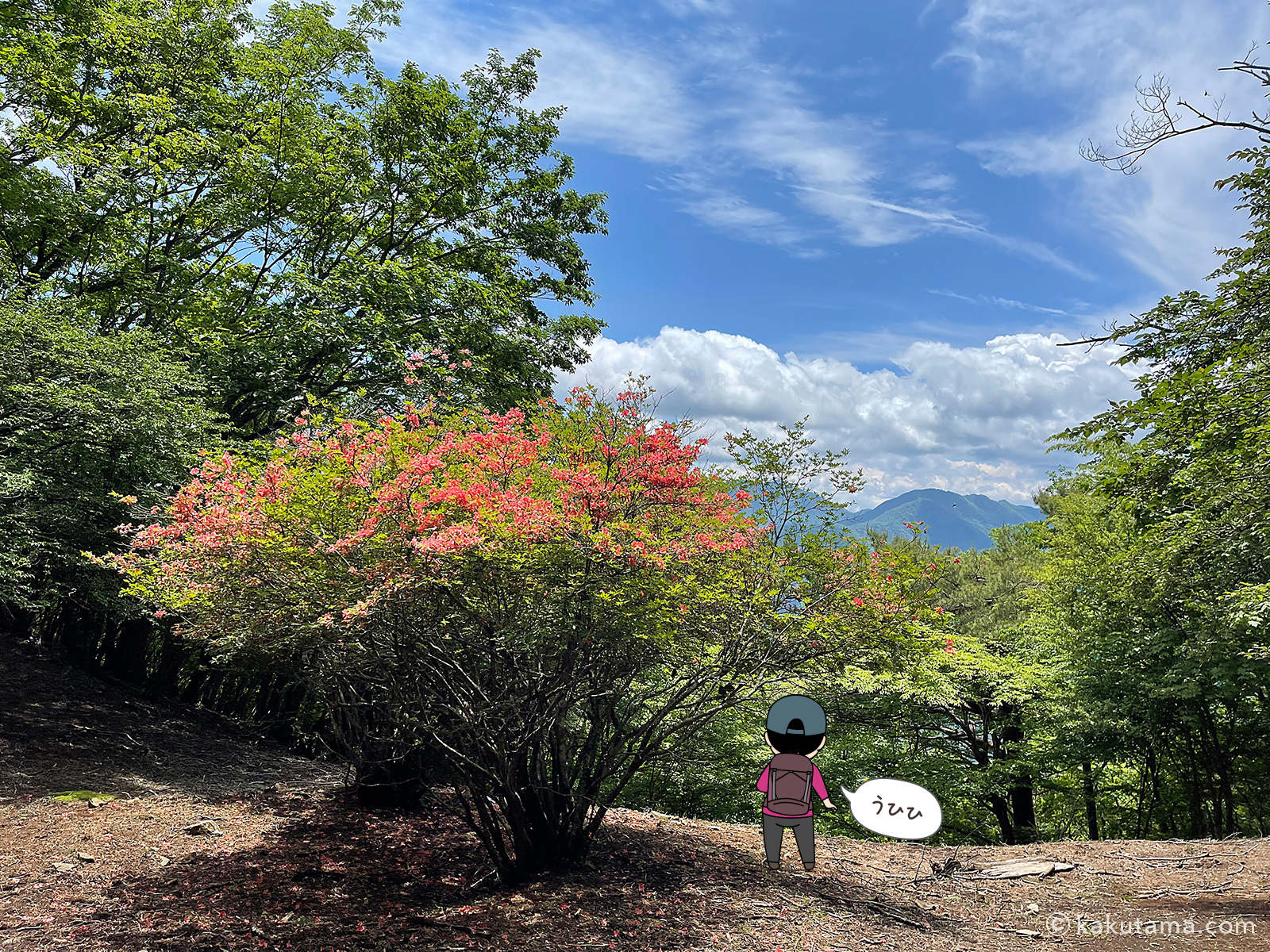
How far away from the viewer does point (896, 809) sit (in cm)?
638

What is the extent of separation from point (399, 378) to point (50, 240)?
6305 mm

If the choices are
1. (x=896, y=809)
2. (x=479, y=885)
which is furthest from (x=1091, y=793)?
(x=479, y=885)

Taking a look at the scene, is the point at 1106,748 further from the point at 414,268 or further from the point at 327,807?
the point at 414,268

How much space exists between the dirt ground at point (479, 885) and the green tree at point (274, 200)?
6.17 m

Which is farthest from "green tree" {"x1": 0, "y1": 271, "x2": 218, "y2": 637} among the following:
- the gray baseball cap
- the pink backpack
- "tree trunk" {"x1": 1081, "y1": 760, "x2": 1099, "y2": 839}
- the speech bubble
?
"tree trunk" {"x1": 1081, "y1": 760, "x2": 1099, "y2": 839}

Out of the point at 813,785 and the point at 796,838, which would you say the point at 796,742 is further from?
the point at 796,838

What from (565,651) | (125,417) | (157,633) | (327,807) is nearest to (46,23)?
(125,417)

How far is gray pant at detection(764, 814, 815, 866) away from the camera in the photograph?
657 centimetres

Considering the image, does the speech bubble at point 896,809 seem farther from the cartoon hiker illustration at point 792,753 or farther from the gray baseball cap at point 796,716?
the gray baseball cap at point 796,716

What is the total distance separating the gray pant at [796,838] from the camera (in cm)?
657

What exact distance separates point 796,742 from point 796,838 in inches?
43.2

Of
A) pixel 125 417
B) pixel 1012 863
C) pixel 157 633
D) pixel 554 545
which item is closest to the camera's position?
pixel 554 545

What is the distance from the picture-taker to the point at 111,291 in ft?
41.9

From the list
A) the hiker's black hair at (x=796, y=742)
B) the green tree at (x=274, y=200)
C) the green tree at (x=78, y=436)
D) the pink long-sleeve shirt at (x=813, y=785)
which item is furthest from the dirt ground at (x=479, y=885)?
the green tree at (x=274, y=200)
